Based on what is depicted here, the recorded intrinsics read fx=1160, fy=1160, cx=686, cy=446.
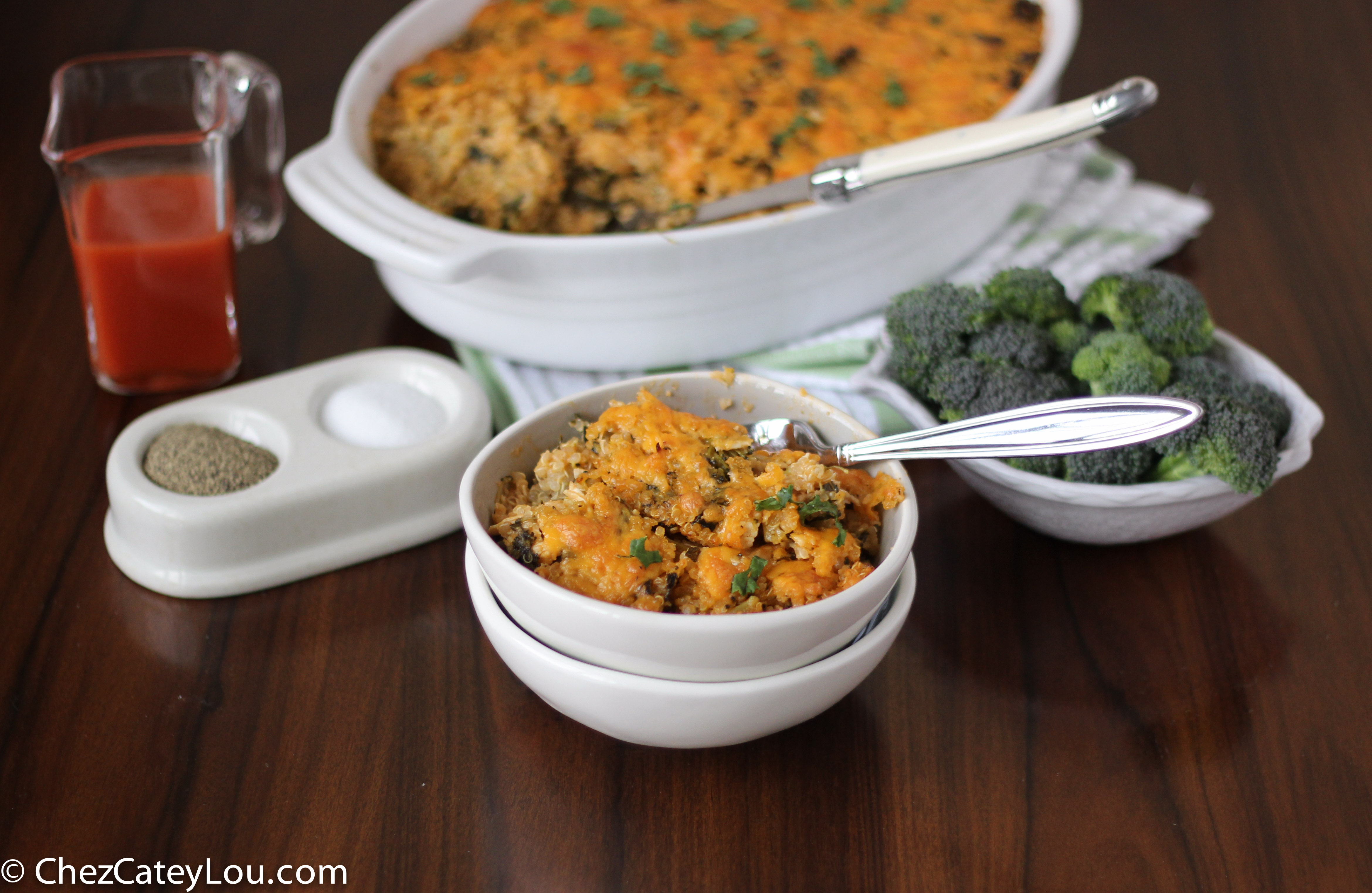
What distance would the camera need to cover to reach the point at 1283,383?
1.46m

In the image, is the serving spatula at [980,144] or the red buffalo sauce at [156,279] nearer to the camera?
the serving spatula at [980,144]

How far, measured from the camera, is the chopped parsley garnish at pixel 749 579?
110 centimetres

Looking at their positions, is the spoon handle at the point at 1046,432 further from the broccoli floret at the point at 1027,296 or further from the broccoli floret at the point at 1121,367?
the broccoli floret at the point at 1027,296

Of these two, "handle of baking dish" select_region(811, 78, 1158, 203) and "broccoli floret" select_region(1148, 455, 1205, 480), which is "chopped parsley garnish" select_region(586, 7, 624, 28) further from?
"broccoli floret" select_region(1148, 455, 1205, 480)

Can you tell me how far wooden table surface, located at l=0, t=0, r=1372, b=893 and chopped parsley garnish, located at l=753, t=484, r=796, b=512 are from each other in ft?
0.88

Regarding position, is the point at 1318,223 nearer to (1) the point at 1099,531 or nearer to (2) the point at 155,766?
(1) the point at 1099,531

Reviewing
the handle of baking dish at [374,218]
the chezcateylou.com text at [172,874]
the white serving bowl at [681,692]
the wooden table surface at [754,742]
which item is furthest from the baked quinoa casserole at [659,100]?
the chezcateylou.com text at [172,874]

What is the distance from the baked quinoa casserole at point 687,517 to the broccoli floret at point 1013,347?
31 cm

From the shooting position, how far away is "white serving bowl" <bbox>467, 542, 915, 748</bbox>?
3.47ft

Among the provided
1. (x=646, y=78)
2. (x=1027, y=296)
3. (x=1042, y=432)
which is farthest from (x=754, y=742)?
(x=646, y=78)

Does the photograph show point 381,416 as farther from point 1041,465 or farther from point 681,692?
point 1041,465

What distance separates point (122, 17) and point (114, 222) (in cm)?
144

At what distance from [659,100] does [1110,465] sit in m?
0.92

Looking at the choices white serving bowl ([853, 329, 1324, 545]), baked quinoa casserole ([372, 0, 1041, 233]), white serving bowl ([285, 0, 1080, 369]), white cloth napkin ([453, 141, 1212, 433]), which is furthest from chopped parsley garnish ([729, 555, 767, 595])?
baked quinoa casserole ([372, 0, 1041, 233])
